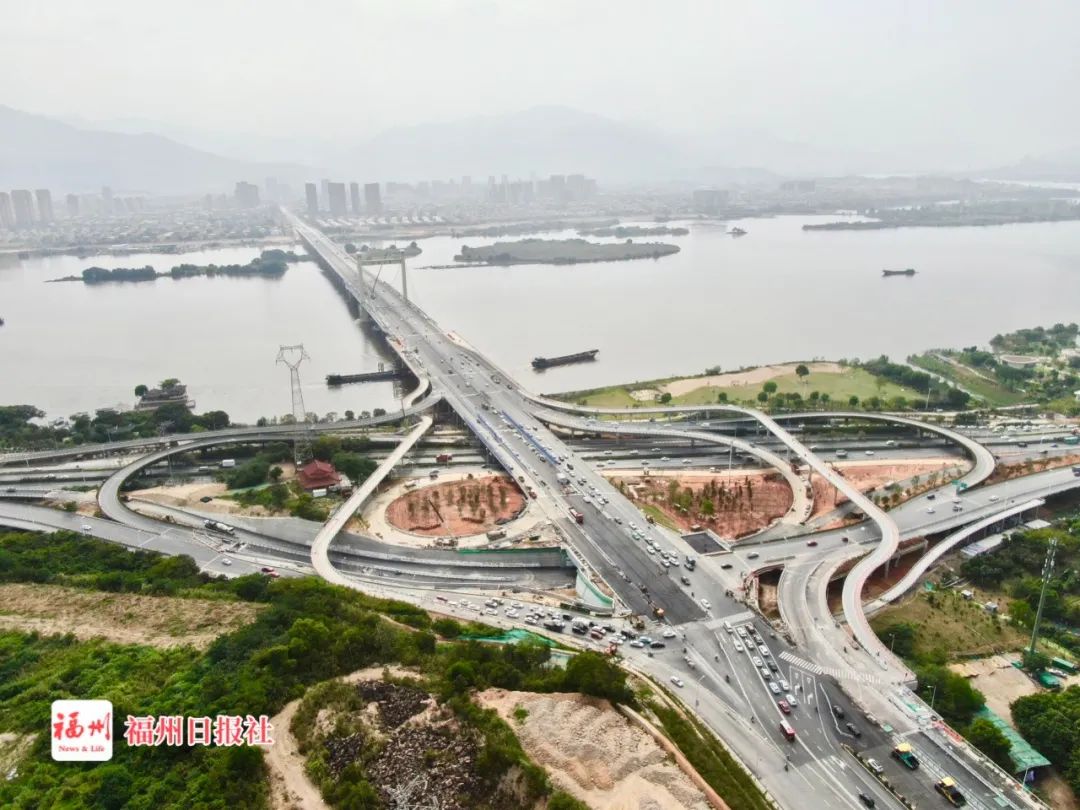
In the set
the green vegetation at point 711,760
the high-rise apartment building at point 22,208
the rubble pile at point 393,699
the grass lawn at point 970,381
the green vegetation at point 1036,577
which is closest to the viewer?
the green vegetation at point 711,760

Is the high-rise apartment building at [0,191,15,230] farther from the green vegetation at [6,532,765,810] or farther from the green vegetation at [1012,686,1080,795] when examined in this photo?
the green vegetation at [1012,686,1080,795]

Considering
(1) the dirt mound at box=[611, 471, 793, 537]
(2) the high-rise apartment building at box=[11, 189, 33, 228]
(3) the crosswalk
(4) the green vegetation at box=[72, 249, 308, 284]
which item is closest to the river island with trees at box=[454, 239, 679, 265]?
(4) the green vegetation at box=[72, 249, 308, 284]

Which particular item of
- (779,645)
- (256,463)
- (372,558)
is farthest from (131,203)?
(779,645)

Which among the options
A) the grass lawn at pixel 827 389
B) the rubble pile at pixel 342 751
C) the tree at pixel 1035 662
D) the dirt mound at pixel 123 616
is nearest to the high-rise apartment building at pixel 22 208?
the grass lawn at pixel 827 389

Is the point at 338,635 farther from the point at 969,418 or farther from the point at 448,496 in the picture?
the point at 969,418

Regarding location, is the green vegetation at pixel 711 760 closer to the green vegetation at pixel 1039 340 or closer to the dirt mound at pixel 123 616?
the dirt mound at pixel 123 616

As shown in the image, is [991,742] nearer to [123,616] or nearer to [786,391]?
[123,616]
